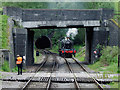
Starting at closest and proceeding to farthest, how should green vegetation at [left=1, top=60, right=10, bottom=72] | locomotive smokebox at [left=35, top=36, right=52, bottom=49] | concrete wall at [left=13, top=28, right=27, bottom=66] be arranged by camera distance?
green vegetation at [left=1, top=60, right=10, bottom=72], concrete wall at [left=13, top=28, right=27, bottom=66], locomotive smokebox at [left=35, top=36, right=52, bottom=49]

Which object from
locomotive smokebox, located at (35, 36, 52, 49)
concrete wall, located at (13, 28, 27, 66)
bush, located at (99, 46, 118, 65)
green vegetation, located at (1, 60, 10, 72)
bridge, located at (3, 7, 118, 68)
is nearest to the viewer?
green vegetation, located at (1, 60, 10, 72)

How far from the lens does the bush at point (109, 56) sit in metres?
16.4

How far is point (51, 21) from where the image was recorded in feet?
62.3

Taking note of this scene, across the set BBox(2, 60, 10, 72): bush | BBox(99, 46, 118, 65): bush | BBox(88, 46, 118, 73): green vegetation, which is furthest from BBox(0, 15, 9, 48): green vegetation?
BBox(99, 46, 118, 65): bush

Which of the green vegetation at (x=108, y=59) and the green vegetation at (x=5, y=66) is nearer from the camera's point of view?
the green vegetation at (x=5, y=66)

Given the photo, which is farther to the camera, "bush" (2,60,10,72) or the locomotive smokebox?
the locomotive smokebox

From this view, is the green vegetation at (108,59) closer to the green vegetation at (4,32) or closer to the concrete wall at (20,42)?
the concrete wall at (20,42)

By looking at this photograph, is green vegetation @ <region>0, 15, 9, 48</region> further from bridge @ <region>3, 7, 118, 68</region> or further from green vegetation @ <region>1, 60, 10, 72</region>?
bridge @ <region>3, 7, 118, 68</region>

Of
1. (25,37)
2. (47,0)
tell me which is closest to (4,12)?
(25,37)

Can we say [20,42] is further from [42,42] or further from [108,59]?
[42,42]

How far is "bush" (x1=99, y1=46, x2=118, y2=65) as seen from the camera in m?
16.4

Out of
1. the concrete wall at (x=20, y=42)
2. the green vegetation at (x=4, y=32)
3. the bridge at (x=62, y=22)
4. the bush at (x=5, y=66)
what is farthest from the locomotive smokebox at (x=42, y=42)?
the bush at (x=5, y=66)

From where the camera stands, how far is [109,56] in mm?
16812

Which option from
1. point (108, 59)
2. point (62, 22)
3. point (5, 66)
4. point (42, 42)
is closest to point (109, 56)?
point (108, 59)
